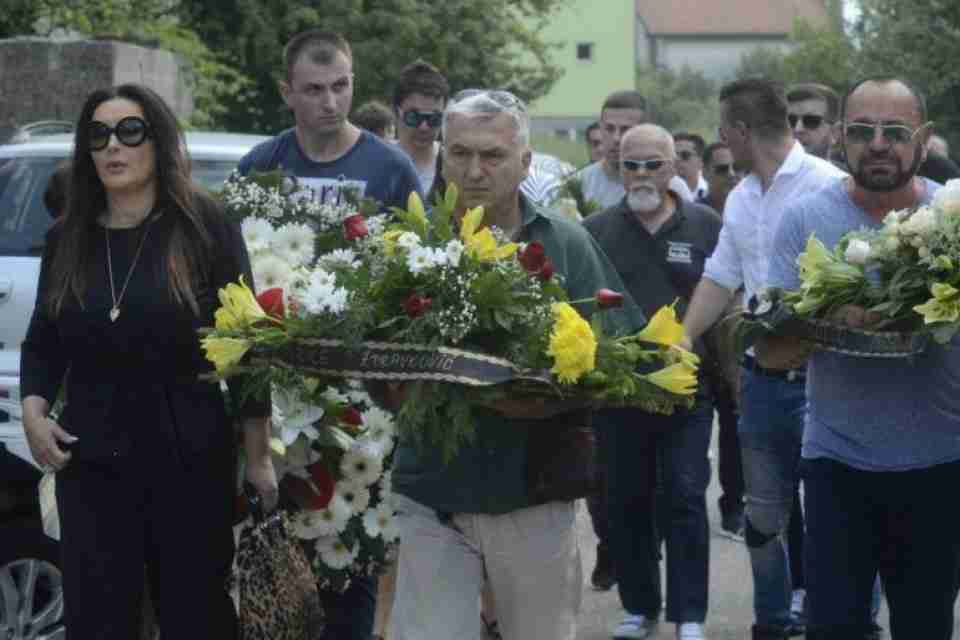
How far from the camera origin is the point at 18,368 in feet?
28.0

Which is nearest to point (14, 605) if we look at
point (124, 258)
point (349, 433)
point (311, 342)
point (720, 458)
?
point (349, 433)

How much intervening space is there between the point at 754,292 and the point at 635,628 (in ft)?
5.43

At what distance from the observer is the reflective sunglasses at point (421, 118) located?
10.3 meters

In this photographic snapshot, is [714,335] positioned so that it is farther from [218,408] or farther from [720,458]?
[218,408]

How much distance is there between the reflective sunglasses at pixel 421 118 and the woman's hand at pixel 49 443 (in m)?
4.52

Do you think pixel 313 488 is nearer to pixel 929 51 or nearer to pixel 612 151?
pixel 612 151

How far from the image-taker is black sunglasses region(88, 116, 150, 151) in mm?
6234

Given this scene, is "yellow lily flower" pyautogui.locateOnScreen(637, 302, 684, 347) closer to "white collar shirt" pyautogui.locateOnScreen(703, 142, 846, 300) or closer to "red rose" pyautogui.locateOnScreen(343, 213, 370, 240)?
"red rose" pyautogui.locateOnScreen(343, 213, 370, 240)

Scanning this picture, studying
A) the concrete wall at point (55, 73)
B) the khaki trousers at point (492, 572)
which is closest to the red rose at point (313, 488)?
the khaki trousers at point (492, 572)

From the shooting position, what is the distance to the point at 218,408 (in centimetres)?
614

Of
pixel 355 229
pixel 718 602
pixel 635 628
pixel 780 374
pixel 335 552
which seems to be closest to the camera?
pixel 355 229

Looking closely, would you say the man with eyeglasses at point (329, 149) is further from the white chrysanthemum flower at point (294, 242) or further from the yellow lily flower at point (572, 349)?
the yellow lily flower at point (572, 349)

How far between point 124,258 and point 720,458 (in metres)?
6.60

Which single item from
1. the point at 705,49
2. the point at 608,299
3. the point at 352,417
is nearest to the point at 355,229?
the point at 608,299
